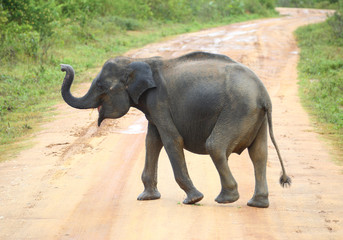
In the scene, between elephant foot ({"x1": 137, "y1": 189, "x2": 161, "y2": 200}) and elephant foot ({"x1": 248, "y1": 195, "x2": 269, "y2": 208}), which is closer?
elephant foot ({"x1": 248, "y1": 195, "x2": 269, "y2": 208})

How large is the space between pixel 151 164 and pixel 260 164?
1.35 metres

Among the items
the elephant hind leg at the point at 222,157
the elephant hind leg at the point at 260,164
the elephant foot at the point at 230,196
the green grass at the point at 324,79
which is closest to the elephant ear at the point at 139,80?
the elephant hind leg at the point at 222,157

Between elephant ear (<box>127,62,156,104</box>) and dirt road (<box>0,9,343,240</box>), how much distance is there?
1359mm

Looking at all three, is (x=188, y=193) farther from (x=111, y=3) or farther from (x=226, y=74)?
(x=111, y=3)

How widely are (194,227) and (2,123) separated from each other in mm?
7209

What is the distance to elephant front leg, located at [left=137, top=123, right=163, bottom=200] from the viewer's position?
7.42 m

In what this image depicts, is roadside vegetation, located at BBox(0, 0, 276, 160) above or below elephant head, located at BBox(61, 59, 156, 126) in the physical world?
below

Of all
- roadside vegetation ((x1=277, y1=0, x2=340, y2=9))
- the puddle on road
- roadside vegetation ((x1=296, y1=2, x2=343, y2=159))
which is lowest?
roadside vegetation ((x1=277, y1=0, x2=340, y2=9))

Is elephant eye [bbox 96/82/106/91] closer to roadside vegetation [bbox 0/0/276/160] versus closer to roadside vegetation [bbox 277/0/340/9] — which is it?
roadside vegetation [bbox 0/0/276/160]

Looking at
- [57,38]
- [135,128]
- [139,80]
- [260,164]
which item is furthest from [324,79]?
[139,80]

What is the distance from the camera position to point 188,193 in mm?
7117

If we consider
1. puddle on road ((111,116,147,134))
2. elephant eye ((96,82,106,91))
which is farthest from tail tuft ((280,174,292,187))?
puddle on road ((111,116,147,134))

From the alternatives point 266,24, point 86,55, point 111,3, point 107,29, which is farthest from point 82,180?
point 266,24

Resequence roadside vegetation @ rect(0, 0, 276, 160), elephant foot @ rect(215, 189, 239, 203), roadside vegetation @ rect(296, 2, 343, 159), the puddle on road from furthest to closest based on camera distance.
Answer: roadside vegetation @ rect(0, 0, 276, 160), roadside vegetation @ rect(296, 2, 343, 159), the puddle on road, elephant foot @ rect(215, 189, 239, 203)
